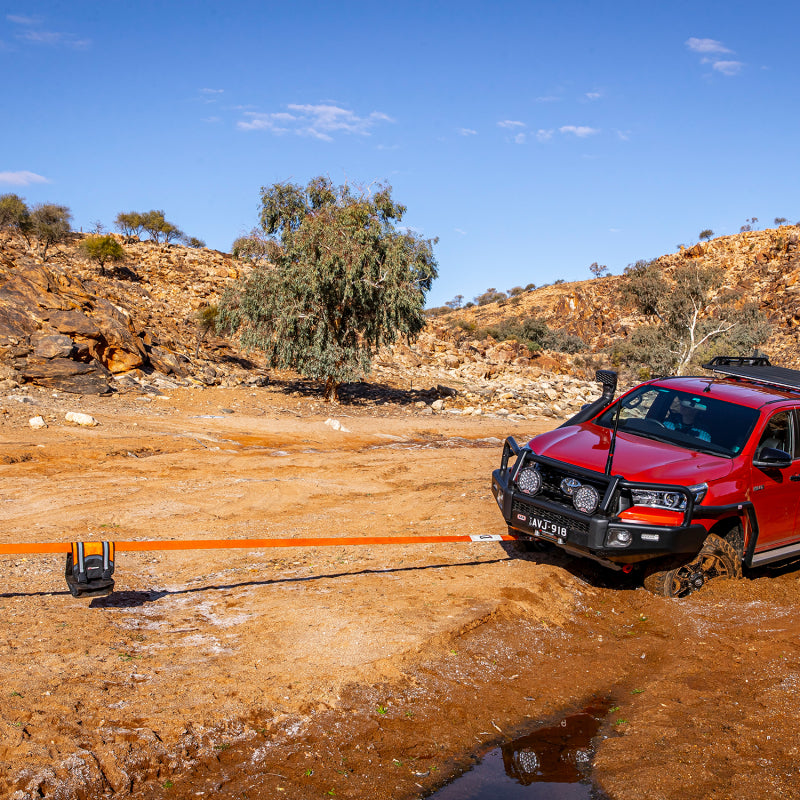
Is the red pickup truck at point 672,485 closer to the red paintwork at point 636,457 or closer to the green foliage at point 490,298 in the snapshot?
the red paintwork at point 636,457

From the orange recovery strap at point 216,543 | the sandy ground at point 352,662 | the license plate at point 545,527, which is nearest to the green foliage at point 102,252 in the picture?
the sandy ground at point 352,662

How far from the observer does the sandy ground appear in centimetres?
358

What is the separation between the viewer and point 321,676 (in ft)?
14.5

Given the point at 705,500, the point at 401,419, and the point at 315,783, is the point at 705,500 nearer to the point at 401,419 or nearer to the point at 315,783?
the point at 315,783

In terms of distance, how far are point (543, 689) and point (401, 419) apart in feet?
50.3

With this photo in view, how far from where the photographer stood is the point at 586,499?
218 inches

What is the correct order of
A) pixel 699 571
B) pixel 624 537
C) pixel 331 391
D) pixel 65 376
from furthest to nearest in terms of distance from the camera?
pixel 331 391, pixel 65 376, pixel 699 571, pixel 624 537

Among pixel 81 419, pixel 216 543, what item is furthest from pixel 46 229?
pixel 216 543

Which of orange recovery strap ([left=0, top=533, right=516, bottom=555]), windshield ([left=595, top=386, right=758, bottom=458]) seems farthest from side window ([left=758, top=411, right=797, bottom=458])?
orange recovery strap ([left=0, top=533, right=516, bottom=555])

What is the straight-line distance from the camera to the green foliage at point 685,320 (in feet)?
112

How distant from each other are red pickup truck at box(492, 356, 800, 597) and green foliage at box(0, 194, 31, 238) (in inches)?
1469

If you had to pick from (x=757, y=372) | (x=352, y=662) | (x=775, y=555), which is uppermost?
(x=757, y=372)

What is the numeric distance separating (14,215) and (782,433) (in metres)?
39.4

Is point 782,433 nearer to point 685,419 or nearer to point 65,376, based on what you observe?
point 685,419
